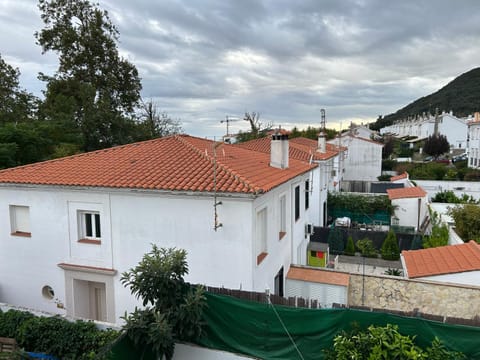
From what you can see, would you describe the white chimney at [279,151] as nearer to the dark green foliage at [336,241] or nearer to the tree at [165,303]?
the tree at [165,303]

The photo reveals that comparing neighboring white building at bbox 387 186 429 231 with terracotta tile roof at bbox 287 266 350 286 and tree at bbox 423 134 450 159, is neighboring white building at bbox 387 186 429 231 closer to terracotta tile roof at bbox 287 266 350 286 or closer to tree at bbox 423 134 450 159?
terracotta tile roof at bbox 287 266 350 286

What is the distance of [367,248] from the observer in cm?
2117

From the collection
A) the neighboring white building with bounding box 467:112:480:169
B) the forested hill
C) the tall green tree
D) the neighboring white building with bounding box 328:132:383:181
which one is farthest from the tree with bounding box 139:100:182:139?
the forested hill

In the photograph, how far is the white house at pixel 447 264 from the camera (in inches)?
445

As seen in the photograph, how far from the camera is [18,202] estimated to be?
1066 cm

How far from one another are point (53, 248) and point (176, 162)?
4.59 metres

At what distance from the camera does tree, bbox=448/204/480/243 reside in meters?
16.3

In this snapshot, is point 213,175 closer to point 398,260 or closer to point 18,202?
point 18,202

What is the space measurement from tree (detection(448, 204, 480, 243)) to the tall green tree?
2627cm

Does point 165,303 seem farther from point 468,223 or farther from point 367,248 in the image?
point 367,248

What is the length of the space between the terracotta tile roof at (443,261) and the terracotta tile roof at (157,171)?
568 centimetres

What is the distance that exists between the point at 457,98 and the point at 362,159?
89.5 metres

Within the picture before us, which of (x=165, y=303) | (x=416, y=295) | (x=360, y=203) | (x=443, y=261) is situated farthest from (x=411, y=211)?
(x=165, y=303)

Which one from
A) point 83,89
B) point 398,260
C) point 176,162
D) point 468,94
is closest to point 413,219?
point 398,260
